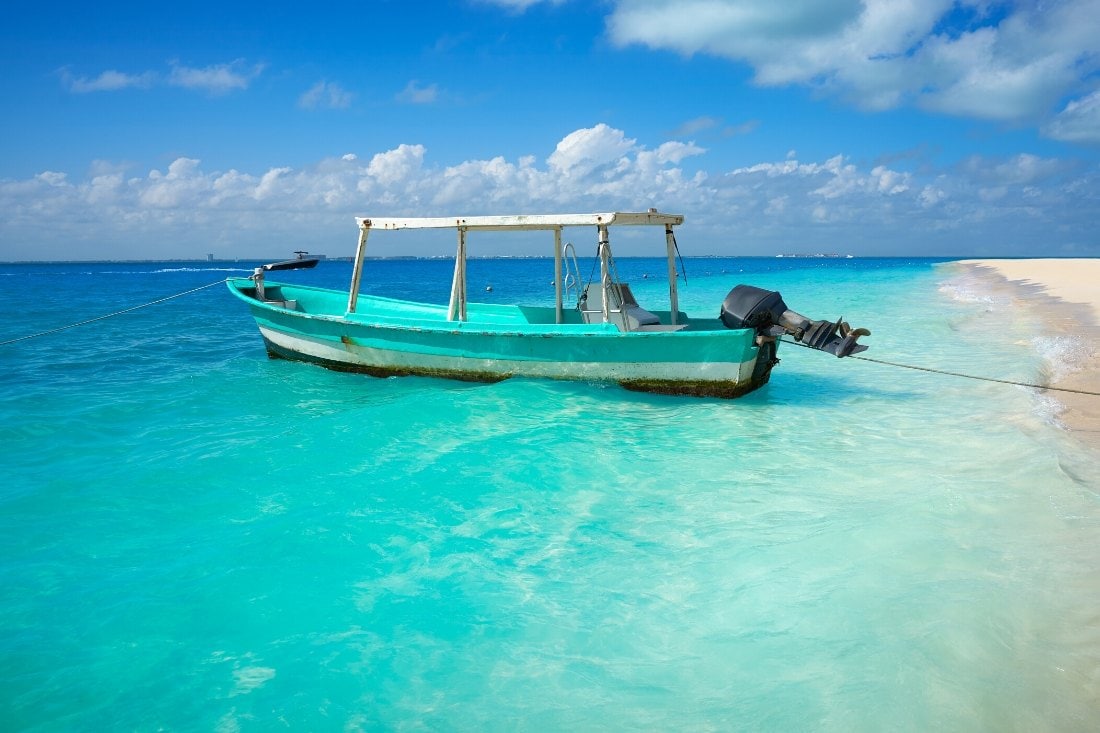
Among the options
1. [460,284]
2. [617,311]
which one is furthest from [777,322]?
[460,284]

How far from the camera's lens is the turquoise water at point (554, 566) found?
3832 mm

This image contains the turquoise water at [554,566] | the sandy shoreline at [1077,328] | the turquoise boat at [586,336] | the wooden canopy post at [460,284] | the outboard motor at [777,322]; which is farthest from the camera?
the wooden canopy post at [460,284]

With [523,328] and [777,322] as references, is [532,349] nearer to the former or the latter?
[523,328]

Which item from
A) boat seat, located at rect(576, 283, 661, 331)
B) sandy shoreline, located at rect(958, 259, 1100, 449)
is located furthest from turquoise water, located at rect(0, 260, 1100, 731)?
boat seat, located at rect(576, 283, 661, 331)

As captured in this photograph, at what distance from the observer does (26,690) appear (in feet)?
13.2

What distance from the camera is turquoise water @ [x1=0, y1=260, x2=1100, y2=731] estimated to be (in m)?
3.83

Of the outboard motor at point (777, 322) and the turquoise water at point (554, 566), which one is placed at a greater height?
the outboard motor at point (777, 322)

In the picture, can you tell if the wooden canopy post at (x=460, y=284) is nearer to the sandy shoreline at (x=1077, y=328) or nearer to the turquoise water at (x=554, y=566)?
the turquoise water at (x=554, y=566)

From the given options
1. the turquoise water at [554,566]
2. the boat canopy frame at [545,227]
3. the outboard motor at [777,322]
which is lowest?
the turquoise water at [554,566]

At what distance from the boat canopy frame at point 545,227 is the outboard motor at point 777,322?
1537 mm

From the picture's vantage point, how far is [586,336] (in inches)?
393

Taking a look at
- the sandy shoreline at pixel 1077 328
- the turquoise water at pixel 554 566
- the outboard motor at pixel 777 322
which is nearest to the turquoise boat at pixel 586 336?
the outboard motor at pixel 777 322

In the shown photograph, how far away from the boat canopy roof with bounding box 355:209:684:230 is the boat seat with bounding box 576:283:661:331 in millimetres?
Answer: 1085

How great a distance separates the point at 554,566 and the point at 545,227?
253 inches
